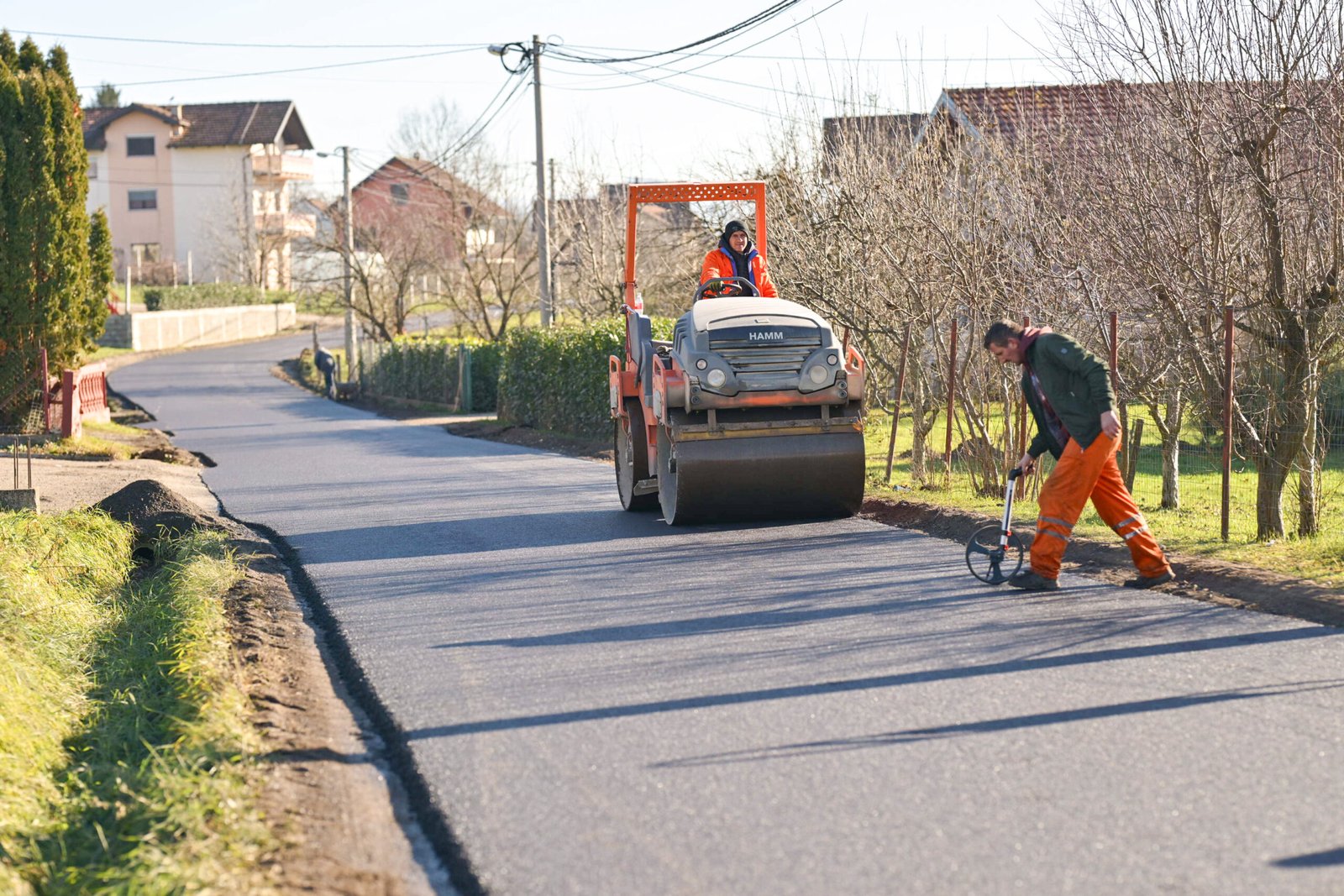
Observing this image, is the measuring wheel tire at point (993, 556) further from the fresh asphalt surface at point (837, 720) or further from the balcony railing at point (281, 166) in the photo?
the balcony railing at point (281, 166)

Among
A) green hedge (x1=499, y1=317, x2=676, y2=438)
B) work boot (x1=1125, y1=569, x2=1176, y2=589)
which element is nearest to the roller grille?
work boot (x1=1125, y1=569, x2=1176, y2=589)

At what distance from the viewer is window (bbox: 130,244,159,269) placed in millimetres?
86438

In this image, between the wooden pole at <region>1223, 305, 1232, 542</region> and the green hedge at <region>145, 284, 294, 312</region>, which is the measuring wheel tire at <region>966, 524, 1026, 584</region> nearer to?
the wooden pole at <region>1223, 305, 1232, 542</region>

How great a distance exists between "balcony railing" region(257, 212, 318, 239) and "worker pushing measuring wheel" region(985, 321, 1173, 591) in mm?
75222

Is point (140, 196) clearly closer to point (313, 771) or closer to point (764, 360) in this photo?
point (764, 360)

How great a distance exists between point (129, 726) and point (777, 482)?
6405mm

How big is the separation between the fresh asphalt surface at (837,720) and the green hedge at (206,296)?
62000mm

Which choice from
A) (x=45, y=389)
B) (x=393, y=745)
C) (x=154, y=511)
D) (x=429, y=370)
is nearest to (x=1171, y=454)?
(x=154, y=511)

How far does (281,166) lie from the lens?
8788cm

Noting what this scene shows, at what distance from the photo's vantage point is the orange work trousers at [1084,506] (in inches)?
360

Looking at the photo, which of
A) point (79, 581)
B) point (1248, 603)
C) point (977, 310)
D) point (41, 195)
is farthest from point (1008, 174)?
point (41, 195)

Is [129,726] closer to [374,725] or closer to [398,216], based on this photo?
[374,725]

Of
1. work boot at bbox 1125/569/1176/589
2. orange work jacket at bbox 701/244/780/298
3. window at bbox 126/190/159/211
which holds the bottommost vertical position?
work boot at bbox 1125/569/1176/589

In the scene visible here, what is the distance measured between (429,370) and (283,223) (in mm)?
50726
